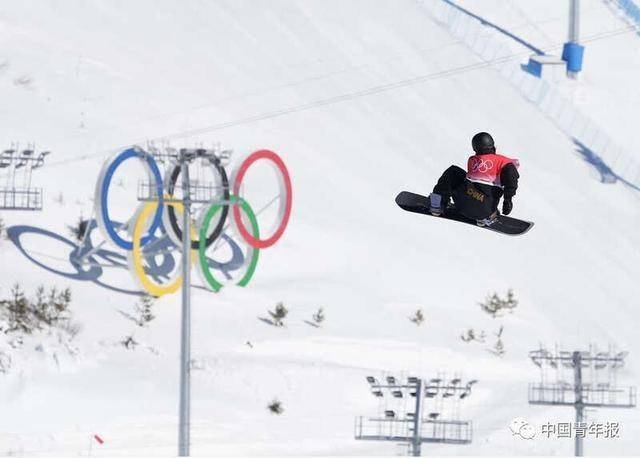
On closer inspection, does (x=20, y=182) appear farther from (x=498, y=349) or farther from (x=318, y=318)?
(x=498, y=349)

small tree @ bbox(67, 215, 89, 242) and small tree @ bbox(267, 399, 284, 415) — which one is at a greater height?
small tree @ bbox(67, 215, 89, 242)

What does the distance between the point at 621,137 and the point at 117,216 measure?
37.6m

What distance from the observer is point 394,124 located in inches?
4190

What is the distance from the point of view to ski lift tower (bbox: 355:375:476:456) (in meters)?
65.2

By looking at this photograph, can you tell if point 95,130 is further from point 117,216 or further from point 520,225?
point 520,225

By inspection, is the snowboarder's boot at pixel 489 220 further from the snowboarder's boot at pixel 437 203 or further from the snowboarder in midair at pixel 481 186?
the snowboarder's boot at pixel 437 203

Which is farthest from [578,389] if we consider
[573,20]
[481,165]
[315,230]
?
[481,165]

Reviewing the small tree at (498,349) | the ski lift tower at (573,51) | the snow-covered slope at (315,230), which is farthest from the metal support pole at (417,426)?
the ski lift tower at (573,51)

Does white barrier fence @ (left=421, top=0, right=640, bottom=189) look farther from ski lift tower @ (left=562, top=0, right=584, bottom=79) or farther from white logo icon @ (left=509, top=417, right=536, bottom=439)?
white logo icon @ (left=509, top=417, right=536, bottom=439)

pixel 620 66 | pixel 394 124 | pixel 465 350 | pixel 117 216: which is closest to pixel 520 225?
pixel 465 350

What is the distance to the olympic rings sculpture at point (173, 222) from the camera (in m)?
70.7

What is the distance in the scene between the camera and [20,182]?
3292 inches

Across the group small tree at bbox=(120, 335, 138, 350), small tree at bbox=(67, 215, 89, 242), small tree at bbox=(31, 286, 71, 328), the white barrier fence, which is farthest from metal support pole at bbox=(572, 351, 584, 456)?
the white barrier fence

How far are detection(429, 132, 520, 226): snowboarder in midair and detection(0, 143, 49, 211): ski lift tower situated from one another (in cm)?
5829
